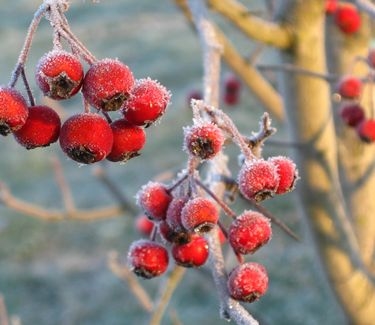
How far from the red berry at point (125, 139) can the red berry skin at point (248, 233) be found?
144 mm

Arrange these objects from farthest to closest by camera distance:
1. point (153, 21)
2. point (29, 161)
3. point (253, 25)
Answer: point (153, 21) → point (29, 161) → point (253, 25)

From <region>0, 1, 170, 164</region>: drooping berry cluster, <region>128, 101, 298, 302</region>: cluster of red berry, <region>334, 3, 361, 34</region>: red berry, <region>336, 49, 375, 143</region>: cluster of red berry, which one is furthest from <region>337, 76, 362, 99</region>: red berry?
<region>0, 1, 170, 164</region>: drooping berry cluster

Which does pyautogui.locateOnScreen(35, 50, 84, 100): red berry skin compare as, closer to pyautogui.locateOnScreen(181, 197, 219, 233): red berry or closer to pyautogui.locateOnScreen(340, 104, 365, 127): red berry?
pyautogui.locateOnScreen(181, 197, 219, 233): red berry

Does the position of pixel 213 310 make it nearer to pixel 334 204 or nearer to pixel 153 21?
pixel 334 204

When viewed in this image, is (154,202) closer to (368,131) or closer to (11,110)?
(11,110)

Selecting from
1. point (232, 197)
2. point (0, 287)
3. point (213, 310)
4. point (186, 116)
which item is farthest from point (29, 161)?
point (232, 197)

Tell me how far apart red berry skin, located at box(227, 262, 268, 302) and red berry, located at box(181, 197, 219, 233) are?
57mm

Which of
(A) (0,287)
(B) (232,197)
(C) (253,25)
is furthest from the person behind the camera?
(A) (0,287)

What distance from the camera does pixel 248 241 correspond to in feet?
2.48

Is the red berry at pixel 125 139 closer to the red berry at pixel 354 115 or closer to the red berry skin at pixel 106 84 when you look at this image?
the red berry skin at pixel 106 84

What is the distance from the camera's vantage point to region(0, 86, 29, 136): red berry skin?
0.66 m

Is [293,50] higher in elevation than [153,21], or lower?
higher

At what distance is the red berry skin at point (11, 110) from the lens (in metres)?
0.66

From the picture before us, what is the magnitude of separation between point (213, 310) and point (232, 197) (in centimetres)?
290
